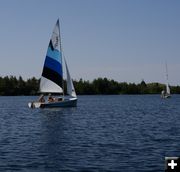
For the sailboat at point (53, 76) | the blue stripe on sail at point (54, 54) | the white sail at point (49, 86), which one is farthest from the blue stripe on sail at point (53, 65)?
the white sail at point (49, 86)

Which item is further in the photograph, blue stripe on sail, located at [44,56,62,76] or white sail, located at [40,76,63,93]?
blue stripe on sail, located at [44,56,62,76]

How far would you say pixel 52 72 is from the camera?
7475 cm

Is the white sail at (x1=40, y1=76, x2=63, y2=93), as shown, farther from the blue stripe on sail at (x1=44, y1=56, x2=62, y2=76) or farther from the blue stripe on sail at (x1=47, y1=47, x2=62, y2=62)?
the blue stripe on sail at (x1=47, y1=47, x2=62, y2=62)

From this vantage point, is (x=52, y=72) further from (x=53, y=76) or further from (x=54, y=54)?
(x=54, y=54)

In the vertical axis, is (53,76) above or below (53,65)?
below

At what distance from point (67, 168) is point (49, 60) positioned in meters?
55.9

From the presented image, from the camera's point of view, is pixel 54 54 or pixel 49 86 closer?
pixel 49 86

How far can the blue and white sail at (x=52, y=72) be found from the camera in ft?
245

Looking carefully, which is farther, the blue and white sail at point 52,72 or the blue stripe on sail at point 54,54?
the blue stripe on sail at point 54,54

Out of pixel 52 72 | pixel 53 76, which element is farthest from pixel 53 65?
pixel 53 76

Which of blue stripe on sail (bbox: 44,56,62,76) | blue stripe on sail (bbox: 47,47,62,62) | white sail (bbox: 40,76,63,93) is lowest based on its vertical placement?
white sail (bbox: 40,76,63,93)

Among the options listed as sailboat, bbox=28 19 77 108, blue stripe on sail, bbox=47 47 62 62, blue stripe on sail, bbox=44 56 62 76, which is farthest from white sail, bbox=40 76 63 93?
blue stripe on sail, bbox=47 47 62 62

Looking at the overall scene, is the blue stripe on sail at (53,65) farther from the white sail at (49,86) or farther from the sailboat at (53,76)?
the white sail at (49,86)

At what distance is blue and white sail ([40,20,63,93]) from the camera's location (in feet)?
245
